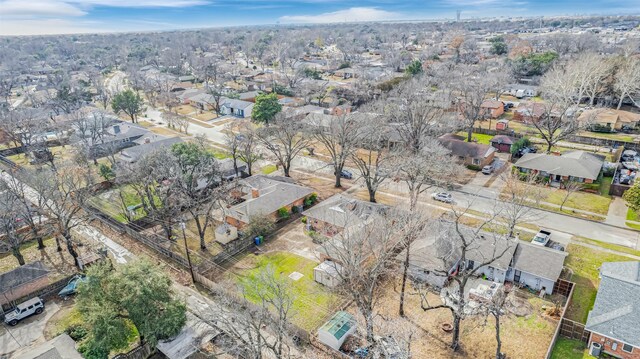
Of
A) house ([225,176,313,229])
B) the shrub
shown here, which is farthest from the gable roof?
the shrub

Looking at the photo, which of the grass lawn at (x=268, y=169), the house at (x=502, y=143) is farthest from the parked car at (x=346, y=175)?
the house at (x=502, y=143)

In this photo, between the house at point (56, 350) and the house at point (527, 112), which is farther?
the house at point (527, 112)

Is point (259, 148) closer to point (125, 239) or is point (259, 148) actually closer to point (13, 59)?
point (125, 239)

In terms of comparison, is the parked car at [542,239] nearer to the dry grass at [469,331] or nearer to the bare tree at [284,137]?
the dry grass at [469,331]

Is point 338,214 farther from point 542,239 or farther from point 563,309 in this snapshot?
point 563,309

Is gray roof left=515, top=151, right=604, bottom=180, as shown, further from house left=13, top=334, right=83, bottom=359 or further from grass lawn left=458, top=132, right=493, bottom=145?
house left=13, top=334, right=83, bottom=359

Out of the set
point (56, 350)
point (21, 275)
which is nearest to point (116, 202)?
point (21, 275)
